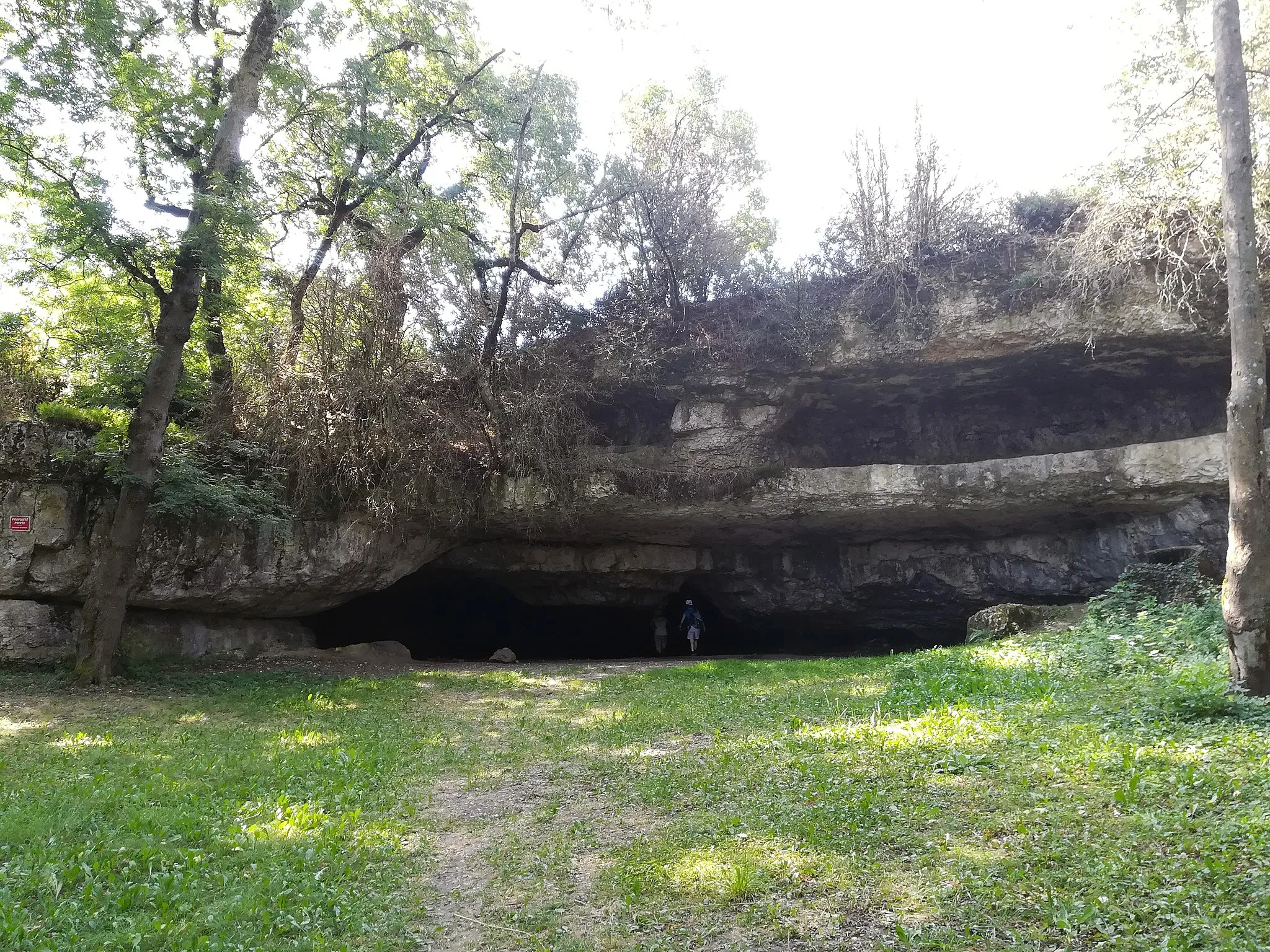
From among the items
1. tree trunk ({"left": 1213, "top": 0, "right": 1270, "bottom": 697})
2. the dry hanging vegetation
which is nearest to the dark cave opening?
the dry hanging vegetation

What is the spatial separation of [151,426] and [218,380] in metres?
2.99

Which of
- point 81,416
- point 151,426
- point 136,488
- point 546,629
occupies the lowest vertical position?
point 546,629

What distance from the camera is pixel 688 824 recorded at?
479 cm

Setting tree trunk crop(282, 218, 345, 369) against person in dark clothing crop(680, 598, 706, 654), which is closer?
tree trunk crop(282, 218, 345, 369)

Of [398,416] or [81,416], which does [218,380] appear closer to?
[81,416]

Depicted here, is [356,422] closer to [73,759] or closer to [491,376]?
[491,376]

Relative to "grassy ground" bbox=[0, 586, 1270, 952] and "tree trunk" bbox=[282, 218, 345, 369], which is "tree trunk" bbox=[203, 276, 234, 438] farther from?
"grassy ground" bbox=[0, 586, 1270, 952]

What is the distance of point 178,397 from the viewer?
13281mm

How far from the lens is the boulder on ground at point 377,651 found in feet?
45.9

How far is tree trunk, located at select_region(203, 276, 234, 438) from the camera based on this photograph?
12.9 meters

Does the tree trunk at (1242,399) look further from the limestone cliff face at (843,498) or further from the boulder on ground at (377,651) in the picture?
the boulder on ground at (377,651)

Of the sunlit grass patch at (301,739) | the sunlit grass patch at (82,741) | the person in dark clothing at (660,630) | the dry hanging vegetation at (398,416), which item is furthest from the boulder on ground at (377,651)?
the person in dark clothing at (660,630)

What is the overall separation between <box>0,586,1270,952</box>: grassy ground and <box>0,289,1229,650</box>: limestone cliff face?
4.63 m

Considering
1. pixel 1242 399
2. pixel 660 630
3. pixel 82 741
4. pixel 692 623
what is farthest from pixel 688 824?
pixel 660 630
